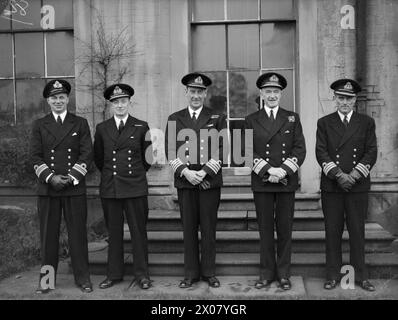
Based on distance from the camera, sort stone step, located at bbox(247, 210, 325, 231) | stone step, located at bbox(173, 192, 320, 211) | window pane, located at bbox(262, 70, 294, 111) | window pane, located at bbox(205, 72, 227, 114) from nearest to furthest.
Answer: stone step, located at bbox(247, 210, 325, 231)
stone step, located at bbox(173, 192, 320, 211)
window pane, located at bbox(262, 70, 294, 111)
window pane, located at bbox(205, 72, 227, 114)

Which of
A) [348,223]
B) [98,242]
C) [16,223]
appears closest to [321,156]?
[348,223]

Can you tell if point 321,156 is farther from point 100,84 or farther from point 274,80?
point 100,84

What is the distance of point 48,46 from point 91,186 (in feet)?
7.52

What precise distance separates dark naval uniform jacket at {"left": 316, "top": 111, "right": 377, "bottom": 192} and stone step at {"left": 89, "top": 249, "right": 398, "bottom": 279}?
3.12 ft

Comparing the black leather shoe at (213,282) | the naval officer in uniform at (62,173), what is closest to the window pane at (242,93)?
the naval officer in uniform at (62,173)

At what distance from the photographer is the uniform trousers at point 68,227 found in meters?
5.24

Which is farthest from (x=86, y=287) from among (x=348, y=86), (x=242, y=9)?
(x=242, y=9)

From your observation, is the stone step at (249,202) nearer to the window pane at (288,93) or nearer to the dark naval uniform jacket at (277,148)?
the window pane at (288,93)

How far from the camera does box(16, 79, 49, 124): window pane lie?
789 cm

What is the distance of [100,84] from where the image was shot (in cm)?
742

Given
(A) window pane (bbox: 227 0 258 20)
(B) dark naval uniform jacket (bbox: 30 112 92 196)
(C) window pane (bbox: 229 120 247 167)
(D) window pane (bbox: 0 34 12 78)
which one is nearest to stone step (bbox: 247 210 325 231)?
(C) window pane (bbox: 229 120 247 167)

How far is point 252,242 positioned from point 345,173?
1508 millimetres

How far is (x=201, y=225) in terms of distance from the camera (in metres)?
5.32

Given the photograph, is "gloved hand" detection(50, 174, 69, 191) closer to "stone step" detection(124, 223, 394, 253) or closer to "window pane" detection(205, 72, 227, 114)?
"stone step" detection(124, 223, 394, 253)
